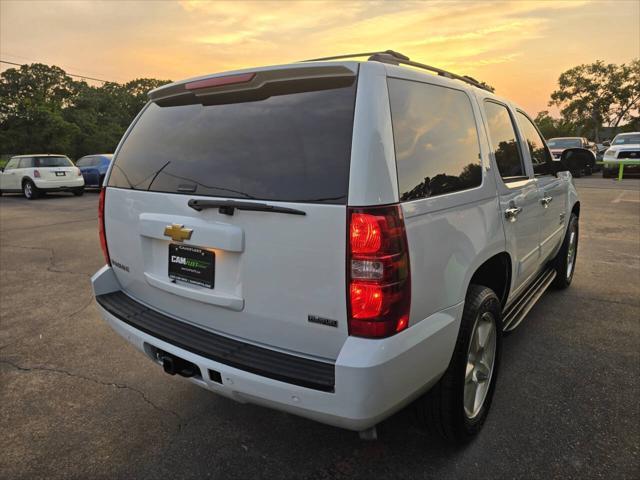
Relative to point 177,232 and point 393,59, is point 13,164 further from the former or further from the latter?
point 393,59

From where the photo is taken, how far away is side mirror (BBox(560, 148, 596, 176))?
426 centimetres

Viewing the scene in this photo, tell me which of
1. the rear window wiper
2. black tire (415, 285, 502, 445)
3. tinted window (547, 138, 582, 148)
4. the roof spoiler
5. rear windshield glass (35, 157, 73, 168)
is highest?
tinted window (547, 138, 582, 148)

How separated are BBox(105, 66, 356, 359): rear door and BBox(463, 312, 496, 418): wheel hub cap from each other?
0.97 meters

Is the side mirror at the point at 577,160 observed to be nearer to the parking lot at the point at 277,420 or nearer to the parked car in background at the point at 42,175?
the parking lot at the point at 277,420

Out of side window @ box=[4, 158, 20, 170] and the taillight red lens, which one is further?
side window @ box=[4, 158, 20, 170]

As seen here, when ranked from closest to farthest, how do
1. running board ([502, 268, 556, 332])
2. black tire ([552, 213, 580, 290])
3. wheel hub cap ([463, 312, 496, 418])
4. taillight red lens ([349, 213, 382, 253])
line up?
taillight red lens ([349, 213, 382, 253]) → wheel hub cap ([463, 312, 496, 418]) → running board ([502, 268, 556, 332]) → black tire ([552, 213, 580, 290])

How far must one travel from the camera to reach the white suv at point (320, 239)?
5.75ft

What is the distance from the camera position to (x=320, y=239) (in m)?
1.77

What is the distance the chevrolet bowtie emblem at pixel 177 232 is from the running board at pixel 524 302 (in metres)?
1.94

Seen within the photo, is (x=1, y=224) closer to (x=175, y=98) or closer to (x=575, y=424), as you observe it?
(x=175, y=98)

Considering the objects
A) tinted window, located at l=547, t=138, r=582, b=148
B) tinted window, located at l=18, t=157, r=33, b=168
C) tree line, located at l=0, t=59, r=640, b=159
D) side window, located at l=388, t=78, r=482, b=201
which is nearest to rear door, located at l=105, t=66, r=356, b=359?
side window, located at l=388, t=78, r=482, b=201

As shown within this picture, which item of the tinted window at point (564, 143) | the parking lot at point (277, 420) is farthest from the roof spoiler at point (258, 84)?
the tinted window at point (564, 143)

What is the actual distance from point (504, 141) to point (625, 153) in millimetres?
20031

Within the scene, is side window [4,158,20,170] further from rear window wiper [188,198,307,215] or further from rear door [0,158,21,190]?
rear window wiper [188,198,307,215]
